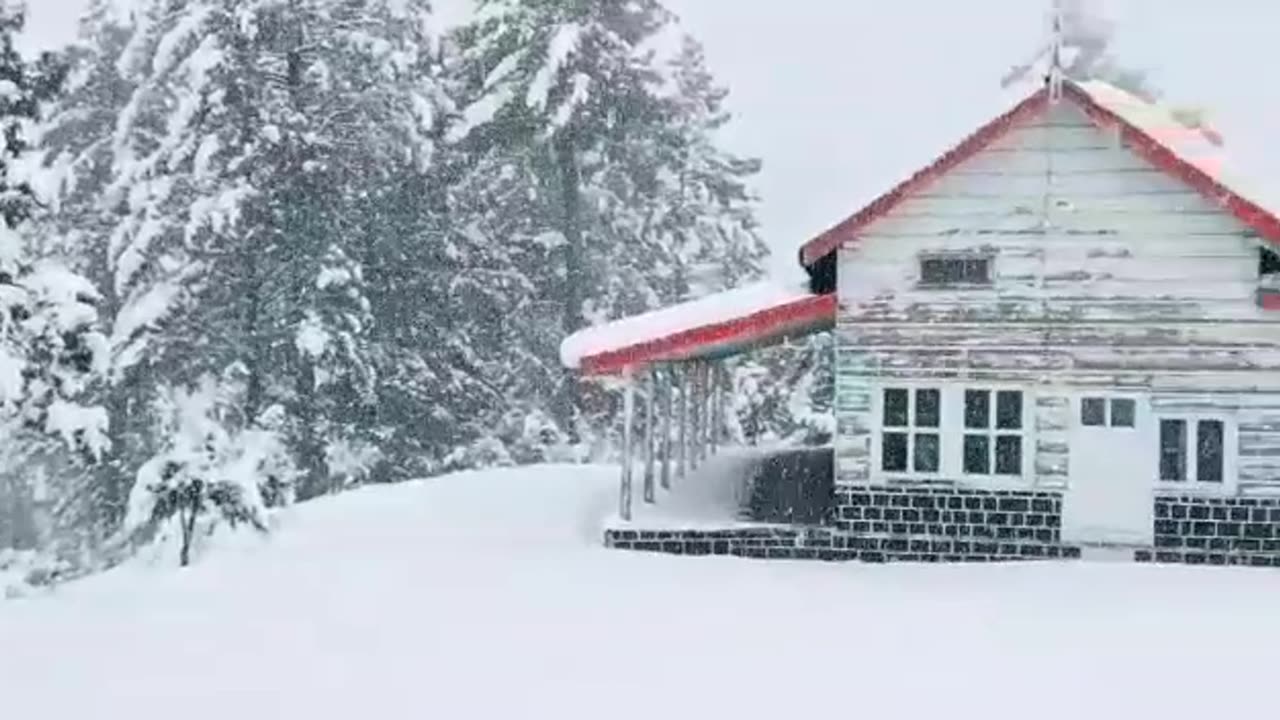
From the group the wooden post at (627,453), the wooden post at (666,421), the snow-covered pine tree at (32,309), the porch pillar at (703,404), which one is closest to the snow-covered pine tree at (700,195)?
the porch pillar at (703,404)

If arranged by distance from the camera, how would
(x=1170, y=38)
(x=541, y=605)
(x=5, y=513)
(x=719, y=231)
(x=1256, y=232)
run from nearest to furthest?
(x=541, y=605) < (x=1256, y=232) < (x=5, y=513) < (x=719, y=231) < (x=1170, y=38)

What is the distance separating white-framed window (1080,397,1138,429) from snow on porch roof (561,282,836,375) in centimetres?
314

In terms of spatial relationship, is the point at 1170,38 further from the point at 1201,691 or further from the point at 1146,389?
the point at 1201,691

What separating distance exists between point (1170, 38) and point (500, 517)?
3525 inches

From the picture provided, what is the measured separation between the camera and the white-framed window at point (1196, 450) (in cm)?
1753

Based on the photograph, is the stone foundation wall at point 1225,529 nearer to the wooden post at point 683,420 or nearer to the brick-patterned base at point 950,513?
the brick-patterned base at point 950,513

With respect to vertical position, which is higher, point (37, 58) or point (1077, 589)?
point (37, 58)

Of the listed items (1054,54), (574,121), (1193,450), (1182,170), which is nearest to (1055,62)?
(1054,54)

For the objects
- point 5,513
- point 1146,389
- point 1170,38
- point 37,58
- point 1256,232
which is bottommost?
point 5,513

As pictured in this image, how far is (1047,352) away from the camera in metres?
17.9

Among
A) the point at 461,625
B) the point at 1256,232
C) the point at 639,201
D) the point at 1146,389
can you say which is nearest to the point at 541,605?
the point at 461,625

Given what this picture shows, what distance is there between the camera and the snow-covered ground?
442 inches

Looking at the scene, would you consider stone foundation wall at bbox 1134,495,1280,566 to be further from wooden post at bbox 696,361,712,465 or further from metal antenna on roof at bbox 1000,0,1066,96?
wooden post at bbox 696,361,712,465

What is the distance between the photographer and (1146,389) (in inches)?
695
